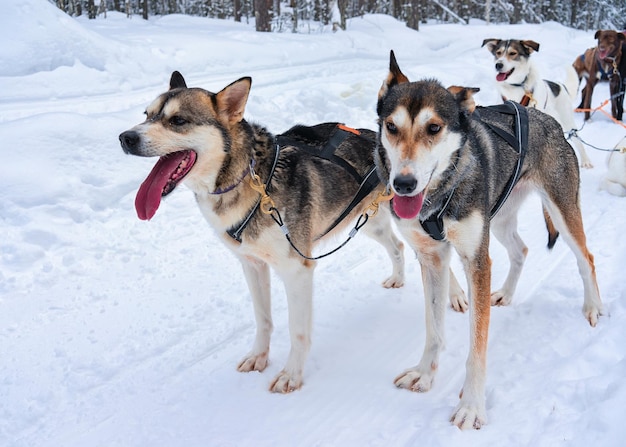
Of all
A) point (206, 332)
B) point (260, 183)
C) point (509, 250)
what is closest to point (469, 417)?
point (260, 183)

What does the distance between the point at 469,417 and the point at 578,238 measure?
148 centimetres

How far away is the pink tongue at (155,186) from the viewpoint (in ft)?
8.34

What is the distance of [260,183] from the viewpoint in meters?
2.80

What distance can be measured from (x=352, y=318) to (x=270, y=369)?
2.49ft

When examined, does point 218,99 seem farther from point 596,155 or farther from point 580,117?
point 580,117

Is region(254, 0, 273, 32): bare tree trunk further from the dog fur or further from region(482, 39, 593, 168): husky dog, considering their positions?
the dog fur

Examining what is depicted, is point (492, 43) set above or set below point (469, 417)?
above

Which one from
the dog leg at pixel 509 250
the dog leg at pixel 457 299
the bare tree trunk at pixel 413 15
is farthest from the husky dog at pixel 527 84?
the bare tree trunk at pixel 413 15

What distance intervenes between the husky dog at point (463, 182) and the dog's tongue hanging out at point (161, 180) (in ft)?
3.19

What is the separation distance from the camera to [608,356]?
2.82m

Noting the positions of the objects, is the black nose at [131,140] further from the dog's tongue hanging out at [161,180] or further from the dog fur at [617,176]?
the dog fur at [617,176]

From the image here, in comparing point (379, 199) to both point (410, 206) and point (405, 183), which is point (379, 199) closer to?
point (410, 206)

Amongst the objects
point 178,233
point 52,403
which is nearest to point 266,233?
point 52,403

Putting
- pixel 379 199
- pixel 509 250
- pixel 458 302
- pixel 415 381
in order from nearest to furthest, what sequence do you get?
pixel 415 381, pixel 379 199, pixel 458 302, pixel 509 250
